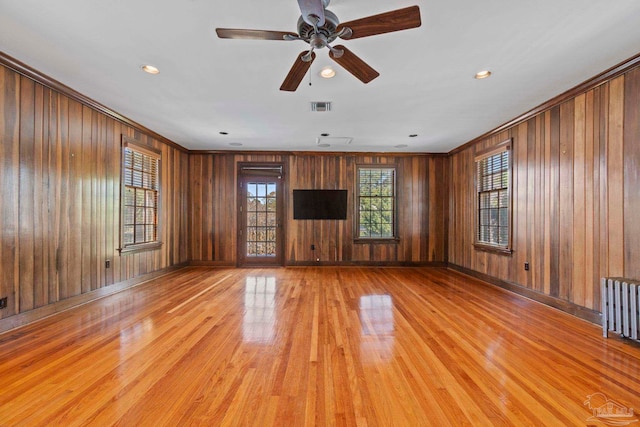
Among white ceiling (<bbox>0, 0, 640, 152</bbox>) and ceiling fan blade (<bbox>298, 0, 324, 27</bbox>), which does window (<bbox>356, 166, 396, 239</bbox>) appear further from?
ceiling fan blade (<bbox>298, 0, 324, 27</bbox>)

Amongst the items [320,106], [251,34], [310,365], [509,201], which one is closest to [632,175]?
[509,201]

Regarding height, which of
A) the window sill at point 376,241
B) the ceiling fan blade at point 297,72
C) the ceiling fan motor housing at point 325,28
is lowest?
the window sill at point 376,241

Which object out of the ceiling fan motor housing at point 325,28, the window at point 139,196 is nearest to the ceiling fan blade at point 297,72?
the ceiling fan motor housing at point 325,28

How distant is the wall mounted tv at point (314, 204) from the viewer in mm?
6410

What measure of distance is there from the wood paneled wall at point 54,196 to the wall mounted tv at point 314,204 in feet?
11.1

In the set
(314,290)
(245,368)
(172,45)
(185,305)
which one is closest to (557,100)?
(314,290)

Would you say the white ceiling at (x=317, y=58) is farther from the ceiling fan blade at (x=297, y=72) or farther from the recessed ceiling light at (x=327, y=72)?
the ceiling fan blade at (x=297, y=72)

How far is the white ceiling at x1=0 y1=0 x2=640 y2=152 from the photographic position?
1.99m

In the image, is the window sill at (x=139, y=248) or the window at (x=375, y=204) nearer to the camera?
the window sill at (x=139, y=248)

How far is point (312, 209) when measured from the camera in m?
6.42

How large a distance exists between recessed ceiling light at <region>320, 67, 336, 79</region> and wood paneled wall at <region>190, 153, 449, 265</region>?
3569mm

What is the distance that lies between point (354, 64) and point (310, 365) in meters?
2.47

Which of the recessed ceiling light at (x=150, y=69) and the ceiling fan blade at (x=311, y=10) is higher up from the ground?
the recessed ceiling light at (x=150, y=69)

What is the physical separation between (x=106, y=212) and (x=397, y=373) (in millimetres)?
4426
